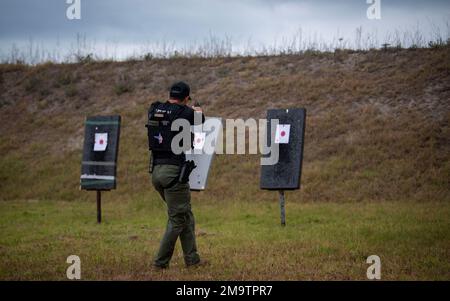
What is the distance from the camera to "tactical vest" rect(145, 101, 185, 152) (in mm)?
→ 8617

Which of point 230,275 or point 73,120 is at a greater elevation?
point 73,120

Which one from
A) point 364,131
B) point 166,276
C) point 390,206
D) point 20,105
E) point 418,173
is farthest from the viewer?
point 20,105

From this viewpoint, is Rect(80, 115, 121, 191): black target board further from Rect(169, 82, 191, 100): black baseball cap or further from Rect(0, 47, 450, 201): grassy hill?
Rect(169, 82, 191, 100): black baseball cap

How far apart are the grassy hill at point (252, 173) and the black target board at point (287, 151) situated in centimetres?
94

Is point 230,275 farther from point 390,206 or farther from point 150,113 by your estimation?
point 390,206

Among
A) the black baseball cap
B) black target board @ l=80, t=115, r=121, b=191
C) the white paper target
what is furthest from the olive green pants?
black target board @ l=80, t=115, r=121, b=191

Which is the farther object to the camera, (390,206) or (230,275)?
(390,206)

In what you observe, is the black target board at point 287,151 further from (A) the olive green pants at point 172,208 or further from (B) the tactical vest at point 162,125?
(B) the tactical vest at point 162,125

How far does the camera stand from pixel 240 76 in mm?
27891

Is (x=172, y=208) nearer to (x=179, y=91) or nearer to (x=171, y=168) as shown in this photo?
(x=171, y=168)

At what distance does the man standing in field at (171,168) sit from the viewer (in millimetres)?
8562

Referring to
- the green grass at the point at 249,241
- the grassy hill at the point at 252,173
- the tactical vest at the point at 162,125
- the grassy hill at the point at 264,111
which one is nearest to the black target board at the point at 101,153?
the green grass at the point at 249,241

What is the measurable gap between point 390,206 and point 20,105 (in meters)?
20.2
